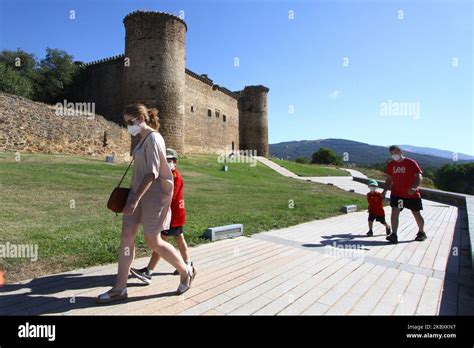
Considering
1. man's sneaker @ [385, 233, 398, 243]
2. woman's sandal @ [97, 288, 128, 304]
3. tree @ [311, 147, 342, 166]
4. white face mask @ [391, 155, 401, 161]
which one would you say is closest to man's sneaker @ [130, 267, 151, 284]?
woman's sandal @ [97, 288, 128, 304]

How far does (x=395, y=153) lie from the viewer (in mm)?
6496

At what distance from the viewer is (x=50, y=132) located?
18.7m

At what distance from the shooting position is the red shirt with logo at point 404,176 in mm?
6367

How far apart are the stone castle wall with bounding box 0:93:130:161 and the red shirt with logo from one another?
17.6 metres

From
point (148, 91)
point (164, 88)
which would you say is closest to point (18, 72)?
point (148, 91)

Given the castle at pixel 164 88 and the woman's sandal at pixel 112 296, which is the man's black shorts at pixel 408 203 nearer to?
the woman's sandal at pixel 112 296

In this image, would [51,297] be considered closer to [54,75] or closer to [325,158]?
[54,75]

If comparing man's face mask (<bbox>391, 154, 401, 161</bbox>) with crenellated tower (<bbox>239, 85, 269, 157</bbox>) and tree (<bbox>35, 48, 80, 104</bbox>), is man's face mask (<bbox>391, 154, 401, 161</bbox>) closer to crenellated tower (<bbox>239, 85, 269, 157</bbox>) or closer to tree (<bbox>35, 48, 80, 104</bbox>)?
tree (<bbox>35, 48, 80, 104</bbox>)

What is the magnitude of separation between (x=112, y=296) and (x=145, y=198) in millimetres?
1001

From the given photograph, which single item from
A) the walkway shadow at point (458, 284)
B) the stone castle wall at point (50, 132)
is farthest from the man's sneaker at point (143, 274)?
the stone castle wall at point (50, 132)

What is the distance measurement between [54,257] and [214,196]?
7.58 meters
